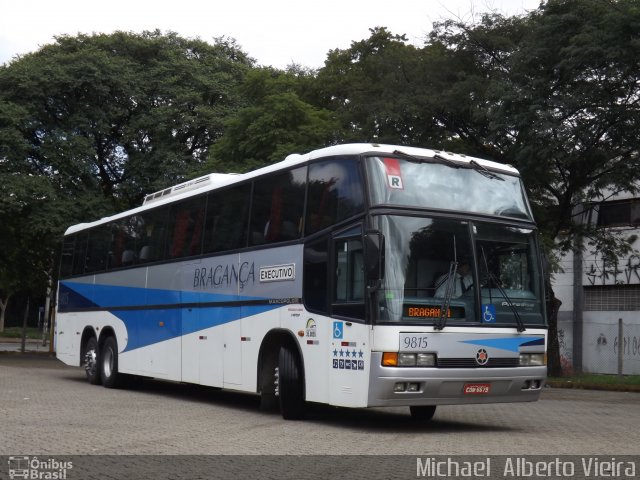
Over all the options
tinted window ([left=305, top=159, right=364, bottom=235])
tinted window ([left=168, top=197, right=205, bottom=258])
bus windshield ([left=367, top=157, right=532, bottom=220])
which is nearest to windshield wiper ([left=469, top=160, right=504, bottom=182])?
bus windshield ([left=367, top=157, right=532, bottom=220])

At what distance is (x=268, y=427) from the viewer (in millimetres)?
12695

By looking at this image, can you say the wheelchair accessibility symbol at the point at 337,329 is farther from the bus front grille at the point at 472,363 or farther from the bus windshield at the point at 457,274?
the bus front grille at the point at 472,363

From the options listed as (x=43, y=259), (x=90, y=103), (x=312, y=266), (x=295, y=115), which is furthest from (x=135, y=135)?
(x=312, y=266)

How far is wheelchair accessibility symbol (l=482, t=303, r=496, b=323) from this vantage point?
12.4 meters

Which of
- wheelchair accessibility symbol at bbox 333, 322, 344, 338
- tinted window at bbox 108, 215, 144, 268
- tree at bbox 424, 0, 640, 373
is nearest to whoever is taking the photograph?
wheelchair accessibility symbol at bbox 333, 322, 344, 338

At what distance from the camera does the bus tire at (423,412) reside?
46.3ft

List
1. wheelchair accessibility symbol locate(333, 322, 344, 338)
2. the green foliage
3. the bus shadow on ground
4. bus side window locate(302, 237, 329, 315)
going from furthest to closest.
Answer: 1. the green foliage
2. the bus shadow on ground
3. bus side window locate(302, 237, 329, 315)
4. wheelchair accessibility symbol locate(333, 322, 344, 338)

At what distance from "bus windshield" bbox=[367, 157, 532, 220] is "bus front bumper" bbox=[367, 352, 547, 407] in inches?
83.5

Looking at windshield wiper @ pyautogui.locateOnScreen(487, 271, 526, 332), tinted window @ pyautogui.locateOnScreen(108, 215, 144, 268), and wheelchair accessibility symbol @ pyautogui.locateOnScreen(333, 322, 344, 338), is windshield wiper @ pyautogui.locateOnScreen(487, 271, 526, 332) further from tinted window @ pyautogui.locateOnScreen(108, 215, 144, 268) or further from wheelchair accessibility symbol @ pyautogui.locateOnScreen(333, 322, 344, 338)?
tinted window @ pyautogui.locateOnScreen(108, 215, 144, 268)

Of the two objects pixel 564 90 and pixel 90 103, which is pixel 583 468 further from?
pixel 90 103

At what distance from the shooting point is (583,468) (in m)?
9.16

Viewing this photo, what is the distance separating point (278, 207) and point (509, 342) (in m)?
4.03

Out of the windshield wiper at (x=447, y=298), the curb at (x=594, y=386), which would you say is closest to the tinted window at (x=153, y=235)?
the windshield wiper at (x=447, y=298)

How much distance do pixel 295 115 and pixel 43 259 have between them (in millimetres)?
13525
